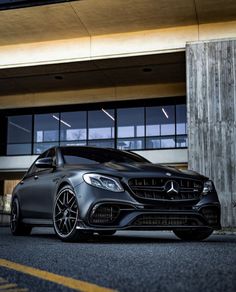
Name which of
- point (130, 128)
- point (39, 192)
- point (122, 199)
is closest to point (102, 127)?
point (130, 128)

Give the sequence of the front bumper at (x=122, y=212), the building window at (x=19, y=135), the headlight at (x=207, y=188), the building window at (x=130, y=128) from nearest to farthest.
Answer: the front bumper at (x=122, y=212) → the headlight at (x=207, y=188) → the building window at (x=130, y=128) → the building window at (x=19, y=135)

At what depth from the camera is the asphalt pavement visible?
129 inches

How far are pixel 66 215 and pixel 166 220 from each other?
1.35 metres

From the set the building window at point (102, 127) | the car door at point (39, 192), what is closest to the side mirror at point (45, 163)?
the car door at point (39, 192)

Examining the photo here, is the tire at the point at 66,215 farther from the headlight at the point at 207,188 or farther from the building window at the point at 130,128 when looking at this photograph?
the building window at the point at 130,128

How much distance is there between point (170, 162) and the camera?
27.0m

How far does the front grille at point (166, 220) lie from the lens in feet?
22.7

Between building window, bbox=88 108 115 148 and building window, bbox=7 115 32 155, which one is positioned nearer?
building window, bbox=88 108 115 148

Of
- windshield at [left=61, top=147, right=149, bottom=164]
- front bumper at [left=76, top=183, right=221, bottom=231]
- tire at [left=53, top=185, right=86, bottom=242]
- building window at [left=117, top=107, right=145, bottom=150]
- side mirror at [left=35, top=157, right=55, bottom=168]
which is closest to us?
front bumper at [left=76, top=183, right=221, bottom=231]

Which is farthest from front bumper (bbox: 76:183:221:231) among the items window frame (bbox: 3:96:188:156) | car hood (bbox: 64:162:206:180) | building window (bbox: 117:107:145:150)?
building window (bbox: 117:107:145:150)

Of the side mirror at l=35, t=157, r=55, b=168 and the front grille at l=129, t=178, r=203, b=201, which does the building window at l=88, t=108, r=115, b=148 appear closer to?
the side mirror at l=35, t=157, r=55, b=168

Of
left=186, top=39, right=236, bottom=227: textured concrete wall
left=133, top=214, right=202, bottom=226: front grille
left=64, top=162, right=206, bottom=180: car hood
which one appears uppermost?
left=186, top=39, right=236, bottom=227: textured concrete wall

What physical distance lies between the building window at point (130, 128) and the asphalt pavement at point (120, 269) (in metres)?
22.2

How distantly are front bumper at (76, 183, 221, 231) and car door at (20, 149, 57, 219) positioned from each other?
3.38 ft
